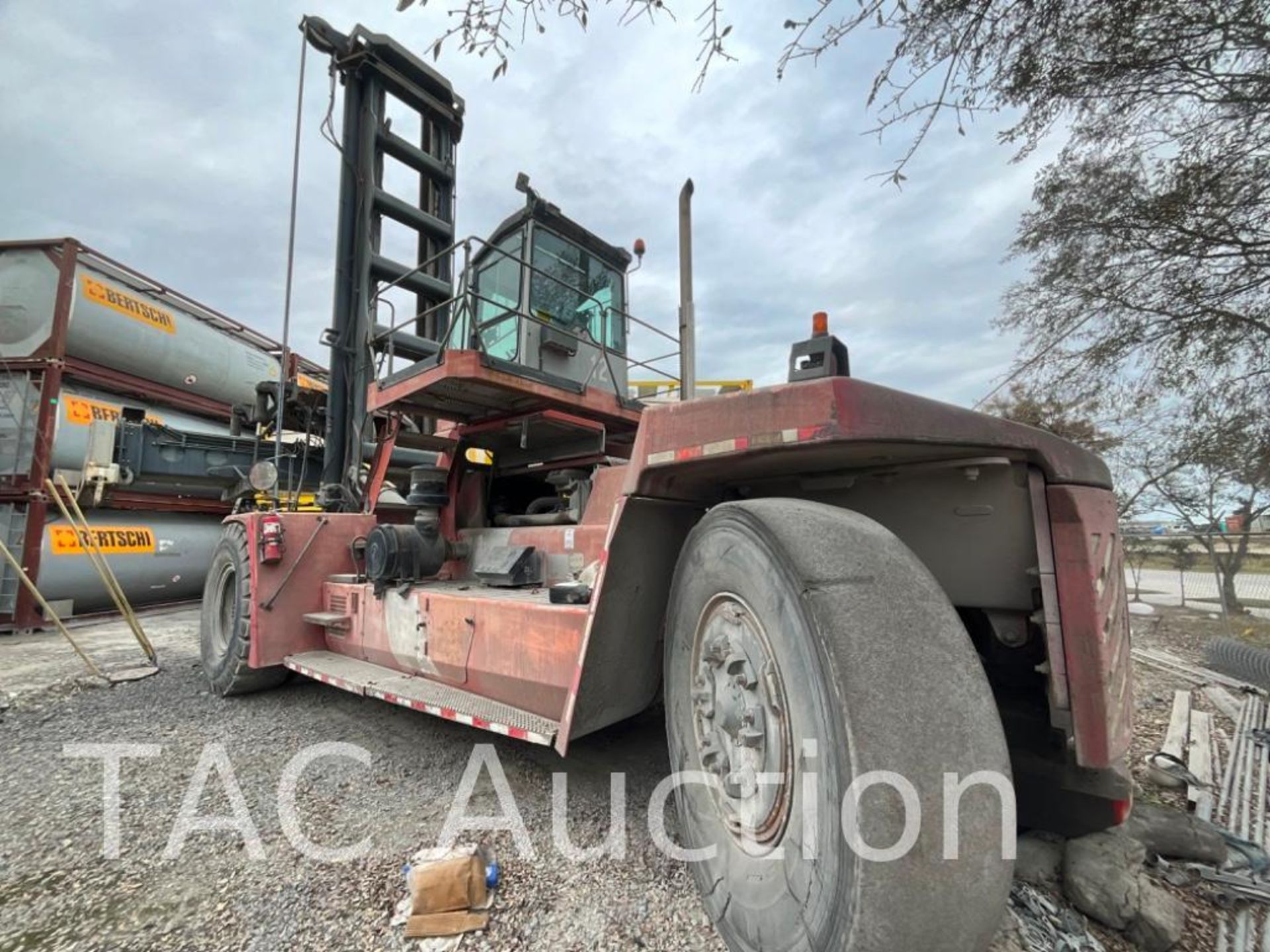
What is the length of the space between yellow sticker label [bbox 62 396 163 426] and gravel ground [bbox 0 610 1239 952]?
20.7 feet

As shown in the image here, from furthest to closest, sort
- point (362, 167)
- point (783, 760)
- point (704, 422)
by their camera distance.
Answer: point (362, 167) < point (704, 422) < point (783, 760)

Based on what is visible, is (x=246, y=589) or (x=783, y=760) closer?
(x=783, y=760)

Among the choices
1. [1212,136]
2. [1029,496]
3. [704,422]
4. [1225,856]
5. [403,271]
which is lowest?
[1225,856]

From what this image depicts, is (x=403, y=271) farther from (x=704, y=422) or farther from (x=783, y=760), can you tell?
(x=783, y=760)

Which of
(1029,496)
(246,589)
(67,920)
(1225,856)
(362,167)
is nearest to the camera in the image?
(1029,496)

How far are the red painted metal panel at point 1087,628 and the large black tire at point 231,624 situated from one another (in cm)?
490

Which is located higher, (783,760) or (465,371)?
(465,371)

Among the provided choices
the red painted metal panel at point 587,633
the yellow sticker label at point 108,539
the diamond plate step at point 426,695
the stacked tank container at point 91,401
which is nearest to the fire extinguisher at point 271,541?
the diamond plate step at point 426,695

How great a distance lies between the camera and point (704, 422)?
1.72m

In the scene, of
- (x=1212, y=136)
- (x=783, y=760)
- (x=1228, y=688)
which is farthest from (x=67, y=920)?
(x=1212, y=136)

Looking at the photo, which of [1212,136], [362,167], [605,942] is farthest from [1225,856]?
[362,167]

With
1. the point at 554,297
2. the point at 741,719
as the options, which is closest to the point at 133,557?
the point at 554,297

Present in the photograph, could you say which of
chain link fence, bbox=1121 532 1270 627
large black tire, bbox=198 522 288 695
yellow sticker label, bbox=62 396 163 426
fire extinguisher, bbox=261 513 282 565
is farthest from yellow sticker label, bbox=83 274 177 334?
chain link fence, bbox=1121 532 1270 627

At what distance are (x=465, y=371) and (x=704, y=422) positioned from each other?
7.23 ft
